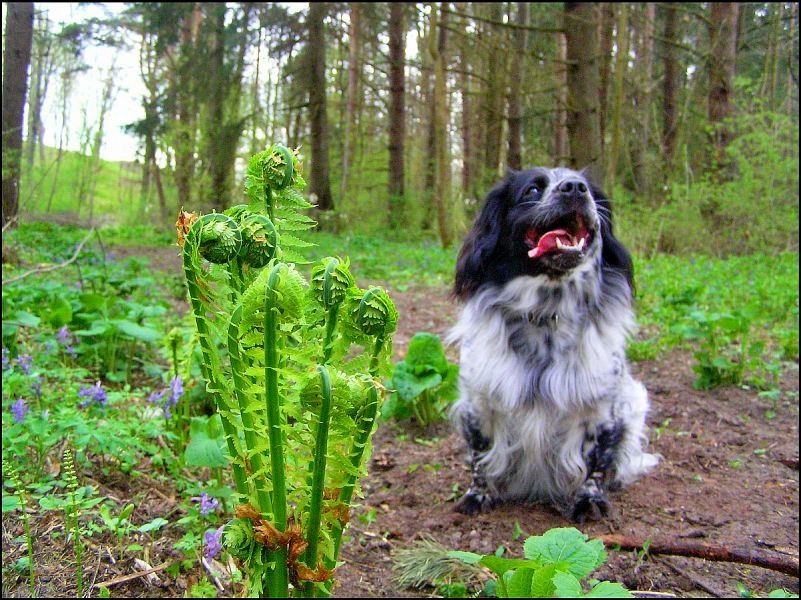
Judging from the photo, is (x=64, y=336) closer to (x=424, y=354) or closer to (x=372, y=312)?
(x=424, y=354)

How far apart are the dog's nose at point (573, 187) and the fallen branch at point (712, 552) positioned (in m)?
1.52

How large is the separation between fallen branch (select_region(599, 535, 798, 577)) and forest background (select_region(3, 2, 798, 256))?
22.5ft

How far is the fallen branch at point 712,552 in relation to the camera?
2238 millimetres

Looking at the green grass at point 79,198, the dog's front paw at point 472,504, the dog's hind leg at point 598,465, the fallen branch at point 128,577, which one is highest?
the green grass at point 79,198

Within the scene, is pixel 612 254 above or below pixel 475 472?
above

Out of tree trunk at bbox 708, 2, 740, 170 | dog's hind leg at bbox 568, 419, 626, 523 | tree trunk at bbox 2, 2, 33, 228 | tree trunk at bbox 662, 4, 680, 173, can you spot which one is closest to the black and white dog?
dog's hind leg at bbox 568, 419, 626, 523

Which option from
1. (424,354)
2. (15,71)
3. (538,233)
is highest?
(15,71)

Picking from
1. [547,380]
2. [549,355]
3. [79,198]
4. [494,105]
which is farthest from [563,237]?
[494,105]

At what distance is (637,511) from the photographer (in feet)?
10.5

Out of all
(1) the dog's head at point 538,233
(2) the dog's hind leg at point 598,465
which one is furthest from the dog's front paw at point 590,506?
(1) the dog's head at point 538,233

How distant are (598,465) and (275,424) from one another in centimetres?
240

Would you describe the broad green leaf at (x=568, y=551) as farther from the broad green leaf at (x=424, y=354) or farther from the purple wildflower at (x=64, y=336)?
the purple wildflower at (x=64, y=336)

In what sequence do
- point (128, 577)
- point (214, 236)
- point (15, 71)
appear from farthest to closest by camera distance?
point (15, 71)
point (128, 577)
point (214, 236)

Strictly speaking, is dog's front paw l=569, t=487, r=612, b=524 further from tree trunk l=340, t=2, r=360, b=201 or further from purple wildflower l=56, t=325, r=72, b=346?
tree trunk l=340, t=2, r=360, b=201
